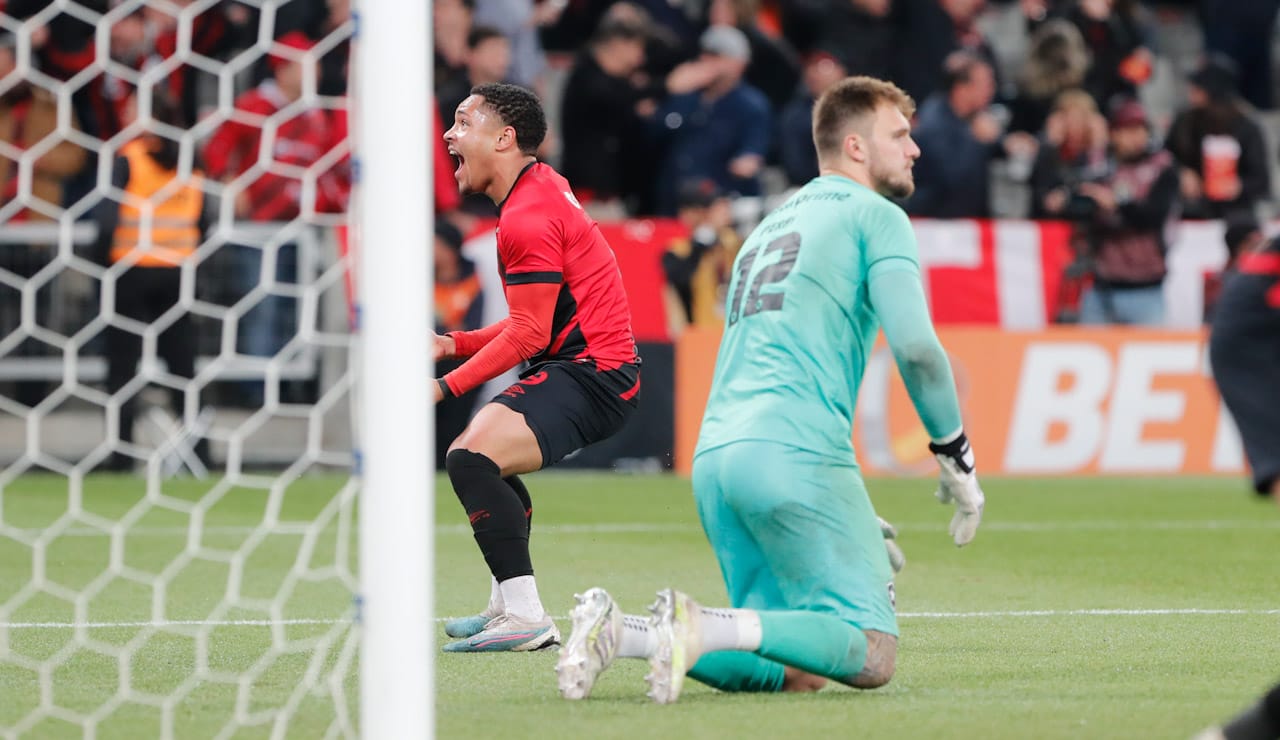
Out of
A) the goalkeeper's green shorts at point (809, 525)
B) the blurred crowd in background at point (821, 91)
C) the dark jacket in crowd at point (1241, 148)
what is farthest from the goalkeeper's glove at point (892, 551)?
the dark jacket in crowd at point (1241, 148)

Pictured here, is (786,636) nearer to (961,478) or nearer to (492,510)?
(961,478)

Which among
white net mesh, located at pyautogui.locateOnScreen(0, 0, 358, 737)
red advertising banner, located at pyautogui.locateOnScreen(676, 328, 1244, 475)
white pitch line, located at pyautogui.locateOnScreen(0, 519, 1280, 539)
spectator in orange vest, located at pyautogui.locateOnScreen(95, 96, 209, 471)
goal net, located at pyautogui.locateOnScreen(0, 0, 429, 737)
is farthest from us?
red advertising banner, located at pyautogui.locateOnScreen(676, 328, 1244, 475)

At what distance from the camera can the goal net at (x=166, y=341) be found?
23.3 ft

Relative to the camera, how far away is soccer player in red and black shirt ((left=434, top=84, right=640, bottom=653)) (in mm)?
5996

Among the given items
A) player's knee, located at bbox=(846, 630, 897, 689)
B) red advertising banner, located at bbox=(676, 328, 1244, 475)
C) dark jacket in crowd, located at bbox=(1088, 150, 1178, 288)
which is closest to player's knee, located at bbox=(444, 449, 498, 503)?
player's knee, located at bbox=(846, 630, 897, 689)

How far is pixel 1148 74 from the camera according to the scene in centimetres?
1598

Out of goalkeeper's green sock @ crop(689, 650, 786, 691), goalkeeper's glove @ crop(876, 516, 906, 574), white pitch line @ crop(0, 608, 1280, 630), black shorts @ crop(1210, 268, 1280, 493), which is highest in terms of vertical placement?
black shorts @ crop(1210, 268, 1280, 493)

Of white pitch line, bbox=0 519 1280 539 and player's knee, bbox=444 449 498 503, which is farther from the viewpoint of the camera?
white pitch line, bbox=0 519 1280 539

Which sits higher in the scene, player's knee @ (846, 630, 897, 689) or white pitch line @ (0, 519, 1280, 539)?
player's knee @ (846, 630, 897, 689)

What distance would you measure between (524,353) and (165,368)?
7.52m

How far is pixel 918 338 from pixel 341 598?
3.28m

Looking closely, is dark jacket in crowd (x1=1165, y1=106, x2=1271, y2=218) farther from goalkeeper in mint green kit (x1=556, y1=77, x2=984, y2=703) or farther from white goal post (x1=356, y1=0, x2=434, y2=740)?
white goal post (x1=356, y1=0, x2=434, y2=740)

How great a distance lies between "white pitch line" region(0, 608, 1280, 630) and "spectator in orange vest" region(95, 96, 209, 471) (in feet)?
18.8

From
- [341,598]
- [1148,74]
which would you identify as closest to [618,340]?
[341,598]
